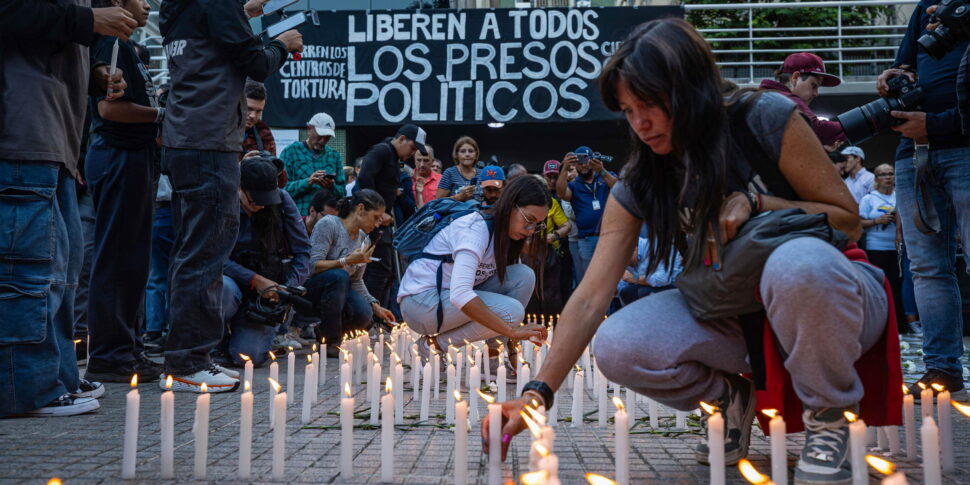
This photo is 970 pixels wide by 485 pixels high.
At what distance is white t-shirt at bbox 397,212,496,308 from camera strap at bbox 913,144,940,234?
251 cm

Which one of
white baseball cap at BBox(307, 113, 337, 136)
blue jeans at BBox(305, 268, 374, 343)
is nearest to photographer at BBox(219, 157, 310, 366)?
→ blue jeans at BBox(305, 268, 374, 343)

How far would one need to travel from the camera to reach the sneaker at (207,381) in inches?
181

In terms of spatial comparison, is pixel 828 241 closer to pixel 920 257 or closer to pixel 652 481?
pixel 652 481

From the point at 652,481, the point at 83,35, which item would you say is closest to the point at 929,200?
the point at 652,481

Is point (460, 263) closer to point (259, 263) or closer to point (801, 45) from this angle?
point (259, 263)

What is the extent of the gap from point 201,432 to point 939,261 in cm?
389

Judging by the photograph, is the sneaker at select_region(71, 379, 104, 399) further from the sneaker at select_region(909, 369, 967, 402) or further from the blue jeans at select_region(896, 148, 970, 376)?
the blue jeans at select_region(896, 148, 970, 376)

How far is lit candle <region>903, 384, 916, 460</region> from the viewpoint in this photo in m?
2.77

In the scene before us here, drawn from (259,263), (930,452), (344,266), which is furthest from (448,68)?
(930,452)

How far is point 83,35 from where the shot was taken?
153 inches

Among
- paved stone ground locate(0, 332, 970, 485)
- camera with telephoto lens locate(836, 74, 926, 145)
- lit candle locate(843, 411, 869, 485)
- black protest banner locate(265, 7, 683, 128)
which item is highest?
black protest banner locate(265, 7, 683, 128)

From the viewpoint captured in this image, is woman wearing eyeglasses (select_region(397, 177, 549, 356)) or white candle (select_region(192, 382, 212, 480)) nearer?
white candle (select_region(192, 382, 212, 480))

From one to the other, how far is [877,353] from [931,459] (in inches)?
26.5

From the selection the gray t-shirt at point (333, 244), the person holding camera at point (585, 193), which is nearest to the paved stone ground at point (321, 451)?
the gray t-shirt at point (333, 244)
